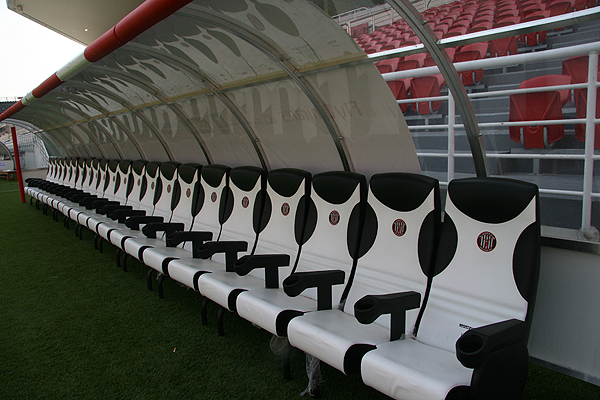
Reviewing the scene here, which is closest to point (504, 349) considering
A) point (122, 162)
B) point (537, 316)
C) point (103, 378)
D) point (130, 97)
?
point (537, 316)

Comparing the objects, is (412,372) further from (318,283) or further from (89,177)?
(89,177)

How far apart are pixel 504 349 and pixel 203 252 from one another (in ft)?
6.45

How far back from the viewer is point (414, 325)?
1.99m

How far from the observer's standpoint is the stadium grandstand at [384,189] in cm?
175

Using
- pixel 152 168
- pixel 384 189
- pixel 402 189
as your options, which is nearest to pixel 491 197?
pixel 402 189

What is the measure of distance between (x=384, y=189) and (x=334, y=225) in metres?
→ 0.49

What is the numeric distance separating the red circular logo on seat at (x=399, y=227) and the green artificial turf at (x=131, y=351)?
2.88 feet

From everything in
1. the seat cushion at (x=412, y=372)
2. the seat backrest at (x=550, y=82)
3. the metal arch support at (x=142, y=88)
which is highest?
the metal arch support at (x=142, y=88)

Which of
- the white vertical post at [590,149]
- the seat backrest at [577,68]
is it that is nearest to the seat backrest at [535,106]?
the seat backrest at [577,68]

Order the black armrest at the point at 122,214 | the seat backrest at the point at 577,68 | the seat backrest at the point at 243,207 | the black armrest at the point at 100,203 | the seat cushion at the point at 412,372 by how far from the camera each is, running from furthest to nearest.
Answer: the black armrest at the point at 100,203, the black armrest at the point at 122,214, the seat backrest at the point at 243,207, the seat backrest at the point at 577,68, the seat cushion at the point at 412,372

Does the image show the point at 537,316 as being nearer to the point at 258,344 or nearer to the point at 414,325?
the point at 414,325

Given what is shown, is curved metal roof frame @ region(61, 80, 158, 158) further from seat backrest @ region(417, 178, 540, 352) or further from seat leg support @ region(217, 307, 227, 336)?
seat backrest @ region(417, 178, 540, 352)

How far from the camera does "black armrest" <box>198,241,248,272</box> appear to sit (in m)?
2.74

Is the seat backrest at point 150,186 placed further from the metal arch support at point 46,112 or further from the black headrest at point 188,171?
the metal arch support at point 46,112
